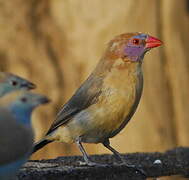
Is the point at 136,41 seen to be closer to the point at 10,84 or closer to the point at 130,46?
the point at 130,46

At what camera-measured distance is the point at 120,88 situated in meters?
6.09

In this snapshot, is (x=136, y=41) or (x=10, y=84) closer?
(x=10, y=84)

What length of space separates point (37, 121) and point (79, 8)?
186 centimetres

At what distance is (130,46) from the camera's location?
6.36 metres

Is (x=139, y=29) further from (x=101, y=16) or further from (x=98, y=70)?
(x=98, y=70)

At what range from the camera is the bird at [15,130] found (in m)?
4.18

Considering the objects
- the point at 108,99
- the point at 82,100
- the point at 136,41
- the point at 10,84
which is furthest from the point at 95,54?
the point at 10,84

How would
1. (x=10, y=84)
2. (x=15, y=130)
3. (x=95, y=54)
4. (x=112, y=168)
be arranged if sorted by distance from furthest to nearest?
1. (x=95, y=54)
2. (x=112, y=168)
3. (x=10, y=84)
4. (x=15, y=130)

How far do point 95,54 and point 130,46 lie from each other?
192 inches

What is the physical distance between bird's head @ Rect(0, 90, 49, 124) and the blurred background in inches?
254

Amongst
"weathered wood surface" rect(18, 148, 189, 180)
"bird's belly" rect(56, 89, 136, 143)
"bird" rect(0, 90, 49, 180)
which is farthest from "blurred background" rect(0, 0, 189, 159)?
"bird" rect(0, 90, 49, 180)

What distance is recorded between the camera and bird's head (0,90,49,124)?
167 inches

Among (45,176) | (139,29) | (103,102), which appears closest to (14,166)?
(45,176)

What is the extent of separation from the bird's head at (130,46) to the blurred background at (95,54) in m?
4.40
